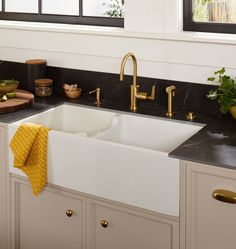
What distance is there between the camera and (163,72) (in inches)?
119

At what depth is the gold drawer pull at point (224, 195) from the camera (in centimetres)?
219

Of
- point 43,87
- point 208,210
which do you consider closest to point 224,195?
point 208,210

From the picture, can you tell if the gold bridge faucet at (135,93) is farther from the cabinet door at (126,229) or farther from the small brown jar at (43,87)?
the cabinet door at (126,229)

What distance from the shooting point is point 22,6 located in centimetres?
371

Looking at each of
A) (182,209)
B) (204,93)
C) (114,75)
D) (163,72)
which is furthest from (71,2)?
(182,209)

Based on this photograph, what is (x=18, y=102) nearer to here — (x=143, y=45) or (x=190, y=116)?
(x=143, y=45)

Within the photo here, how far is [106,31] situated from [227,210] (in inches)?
53.8

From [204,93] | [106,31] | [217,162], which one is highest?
[106,31]

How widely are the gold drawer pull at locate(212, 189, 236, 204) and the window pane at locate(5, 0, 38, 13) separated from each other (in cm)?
199

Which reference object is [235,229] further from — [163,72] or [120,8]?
[120,8]

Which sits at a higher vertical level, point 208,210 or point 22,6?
point 22,6

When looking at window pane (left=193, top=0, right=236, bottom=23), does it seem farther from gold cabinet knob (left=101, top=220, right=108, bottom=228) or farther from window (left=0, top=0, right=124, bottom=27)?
gold cabinet knob (left=101, top=220, right=108, bottom=228)

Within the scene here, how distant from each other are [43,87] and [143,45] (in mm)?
661

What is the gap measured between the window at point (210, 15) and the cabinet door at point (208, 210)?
3.16ft
